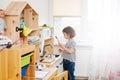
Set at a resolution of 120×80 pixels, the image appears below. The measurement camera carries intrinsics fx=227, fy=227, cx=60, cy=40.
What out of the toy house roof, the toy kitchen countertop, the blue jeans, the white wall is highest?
the white wall

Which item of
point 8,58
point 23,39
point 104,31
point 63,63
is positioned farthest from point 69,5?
point 8,58

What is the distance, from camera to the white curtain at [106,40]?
4.50 m

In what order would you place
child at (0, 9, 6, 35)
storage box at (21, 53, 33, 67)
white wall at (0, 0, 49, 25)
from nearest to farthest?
1. storage box at (21, 53, 33, 67)
2. child at (0, 9, 6, 35)
3. white wall at (0, 0, 49, 25)

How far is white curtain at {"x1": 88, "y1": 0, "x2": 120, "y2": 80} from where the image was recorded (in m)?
4.50

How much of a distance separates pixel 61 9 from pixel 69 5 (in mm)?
189

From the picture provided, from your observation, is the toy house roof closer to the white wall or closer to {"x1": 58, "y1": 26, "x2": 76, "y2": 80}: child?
the white wall

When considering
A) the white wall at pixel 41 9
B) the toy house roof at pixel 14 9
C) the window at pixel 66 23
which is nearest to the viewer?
the toy house roof at pixel 14 9

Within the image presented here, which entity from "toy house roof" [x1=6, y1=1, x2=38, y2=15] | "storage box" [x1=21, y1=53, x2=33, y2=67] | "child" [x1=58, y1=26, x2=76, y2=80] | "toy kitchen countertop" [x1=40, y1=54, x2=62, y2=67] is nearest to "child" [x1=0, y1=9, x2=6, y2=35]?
"toy house roof" [x1=6, y1=1, x2=38, y2=15]

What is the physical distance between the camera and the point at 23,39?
9.42 feet

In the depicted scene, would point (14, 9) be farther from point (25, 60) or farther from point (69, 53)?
point (69, 53)

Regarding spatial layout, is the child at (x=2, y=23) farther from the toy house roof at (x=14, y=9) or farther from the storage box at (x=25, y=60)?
the storage box at (x=25, y=60)

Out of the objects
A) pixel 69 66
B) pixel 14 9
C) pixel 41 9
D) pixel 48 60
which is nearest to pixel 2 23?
pixel 14 9

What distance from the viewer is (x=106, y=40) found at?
14.9 ft

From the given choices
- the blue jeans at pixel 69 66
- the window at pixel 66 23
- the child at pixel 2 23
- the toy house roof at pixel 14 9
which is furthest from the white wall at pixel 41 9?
the child at pixel 2 23
